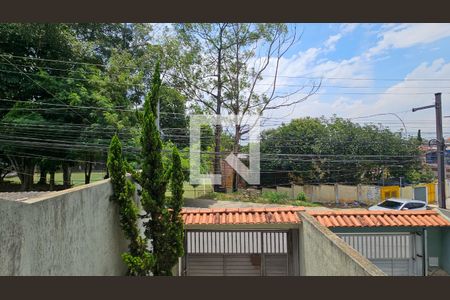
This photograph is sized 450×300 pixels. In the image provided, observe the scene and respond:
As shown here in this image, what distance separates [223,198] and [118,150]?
14.3m

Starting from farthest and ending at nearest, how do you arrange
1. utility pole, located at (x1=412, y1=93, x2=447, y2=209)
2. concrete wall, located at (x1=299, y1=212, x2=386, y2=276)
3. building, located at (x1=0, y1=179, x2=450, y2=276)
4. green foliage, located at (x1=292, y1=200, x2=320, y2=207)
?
1. green foliage, located at (x1=292, y1=200, x2=320, y2=207)
2. utility pole, located at (x1=412, y1=93, x2=447, y2=209)
3. building, located at (x1=0, y1=179, x2=450, y2=276)
4. concrete wall, located at (x1=299, y1=212, x2=386, y2=276)

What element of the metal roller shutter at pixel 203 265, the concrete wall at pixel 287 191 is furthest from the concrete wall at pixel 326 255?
the concrete wall at pixel 287 191

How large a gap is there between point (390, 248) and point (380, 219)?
2.38ft

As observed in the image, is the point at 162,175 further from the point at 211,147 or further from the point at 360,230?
the point at 211,147

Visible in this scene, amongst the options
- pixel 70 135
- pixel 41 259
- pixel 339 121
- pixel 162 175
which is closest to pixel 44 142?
pixel 70 135

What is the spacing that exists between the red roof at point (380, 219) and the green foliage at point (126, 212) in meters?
3.22

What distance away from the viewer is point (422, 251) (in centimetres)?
599

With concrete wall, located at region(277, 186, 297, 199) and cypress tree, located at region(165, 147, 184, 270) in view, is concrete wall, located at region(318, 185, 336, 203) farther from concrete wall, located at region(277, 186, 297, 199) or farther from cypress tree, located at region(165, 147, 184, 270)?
cypress tree, located at region(165, 147, 184, 270)

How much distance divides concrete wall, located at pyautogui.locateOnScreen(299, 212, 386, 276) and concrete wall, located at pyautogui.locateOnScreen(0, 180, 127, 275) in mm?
2763

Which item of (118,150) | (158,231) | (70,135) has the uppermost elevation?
(70,135)

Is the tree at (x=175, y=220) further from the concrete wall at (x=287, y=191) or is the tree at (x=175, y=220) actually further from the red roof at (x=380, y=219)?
the concrete wall at (x=287, y=191)

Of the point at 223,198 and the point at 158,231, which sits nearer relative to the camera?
the point at 158,231

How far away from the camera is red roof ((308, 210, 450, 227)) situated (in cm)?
577

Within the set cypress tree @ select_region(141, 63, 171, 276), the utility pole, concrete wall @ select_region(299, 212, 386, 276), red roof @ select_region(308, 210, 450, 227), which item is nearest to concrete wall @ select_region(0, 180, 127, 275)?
cypress tree @ select_region(141, 63, 171, 276)
